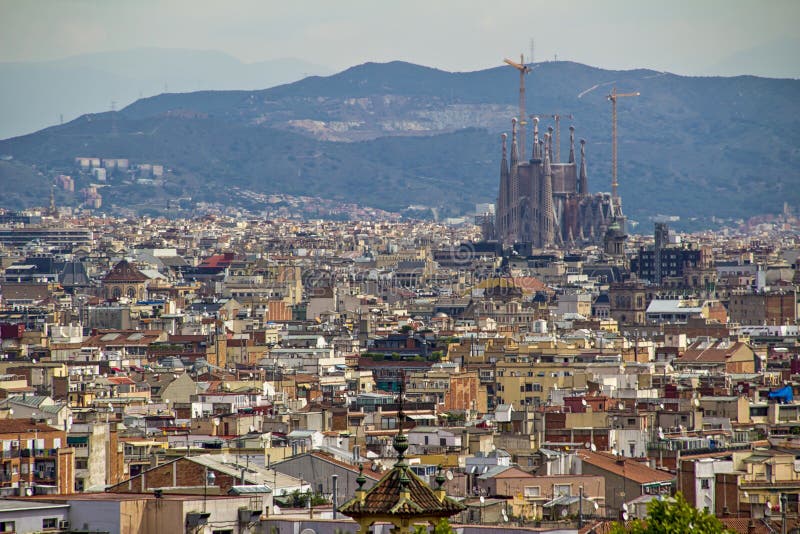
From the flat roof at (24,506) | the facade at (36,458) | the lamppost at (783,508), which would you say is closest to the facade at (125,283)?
the facade at (36,458)

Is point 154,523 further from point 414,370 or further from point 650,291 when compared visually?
point 650,291

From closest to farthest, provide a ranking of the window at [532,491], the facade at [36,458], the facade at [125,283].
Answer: the window at [532,491]
the facade at [36,458]
the facade at [125,283]

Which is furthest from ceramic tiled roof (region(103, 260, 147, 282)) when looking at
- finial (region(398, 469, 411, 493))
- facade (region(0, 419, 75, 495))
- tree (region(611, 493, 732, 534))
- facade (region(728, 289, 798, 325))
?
finial (region(398, 469, 411, 493))

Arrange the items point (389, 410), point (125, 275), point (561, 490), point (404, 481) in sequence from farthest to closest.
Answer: point (125, 275) < point (389, 410) < point (561, 490) < point (404, 481)

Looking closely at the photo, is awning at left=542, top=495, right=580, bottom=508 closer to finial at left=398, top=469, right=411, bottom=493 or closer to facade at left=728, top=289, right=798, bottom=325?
finial at left=398, top=469, right=411, bottom=493

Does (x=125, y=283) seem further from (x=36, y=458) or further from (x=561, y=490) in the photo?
(x=561, y=490)

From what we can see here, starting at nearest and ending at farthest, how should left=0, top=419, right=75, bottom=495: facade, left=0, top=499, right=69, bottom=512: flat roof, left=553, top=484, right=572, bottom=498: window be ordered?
left=0, top=499, right=69, bottom=512: flat roof
left=553, top=484, right=572, bottom=498: window
left=0, top=419, right=75, bottom=495: facade

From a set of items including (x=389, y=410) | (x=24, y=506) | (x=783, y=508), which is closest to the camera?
(x=24, y=506)

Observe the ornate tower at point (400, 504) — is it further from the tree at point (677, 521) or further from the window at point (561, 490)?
the window at point (561, 490)

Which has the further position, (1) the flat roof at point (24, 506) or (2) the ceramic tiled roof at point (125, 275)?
(2) the ceramic tiled roof at point (125, 275)

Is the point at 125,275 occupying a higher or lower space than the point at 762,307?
higher

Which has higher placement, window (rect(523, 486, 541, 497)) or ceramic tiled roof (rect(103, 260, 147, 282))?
window (rect(523, 486, 541, 497))

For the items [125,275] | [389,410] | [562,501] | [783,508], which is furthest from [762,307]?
[783,508]
